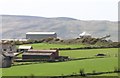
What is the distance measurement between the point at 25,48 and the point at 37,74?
12852mm

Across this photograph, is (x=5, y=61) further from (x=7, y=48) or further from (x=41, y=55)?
(x=7, y=48)

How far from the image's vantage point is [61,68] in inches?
933

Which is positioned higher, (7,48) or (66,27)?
(66,27)

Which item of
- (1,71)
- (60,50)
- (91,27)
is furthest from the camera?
(91,27)

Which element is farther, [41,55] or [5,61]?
[41,55]

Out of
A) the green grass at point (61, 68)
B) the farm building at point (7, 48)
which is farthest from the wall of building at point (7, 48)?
the green grass at point (61, 68)

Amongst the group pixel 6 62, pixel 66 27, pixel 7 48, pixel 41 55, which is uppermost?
pixel 66 27

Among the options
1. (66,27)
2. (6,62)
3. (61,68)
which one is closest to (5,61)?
(6,62)

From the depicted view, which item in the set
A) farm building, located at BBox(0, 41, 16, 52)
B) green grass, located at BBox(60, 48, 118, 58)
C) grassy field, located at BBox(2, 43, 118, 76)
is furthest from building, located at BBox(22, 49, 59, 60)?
farm building, located at BBox(0, 41, 16, 52)

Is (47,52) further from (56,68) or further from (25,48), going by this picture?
→ (56,68)

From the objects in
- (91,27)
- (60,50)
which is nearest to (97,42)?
(60,50)

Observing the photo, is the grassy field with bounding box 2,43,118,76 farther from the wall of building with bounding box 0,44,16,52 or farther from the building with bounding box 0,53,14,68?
the wall of building with bounding box 0,44,16,52

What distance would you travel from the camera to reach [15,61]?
2792cm

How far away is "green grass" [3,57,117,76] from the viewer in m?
22.0
